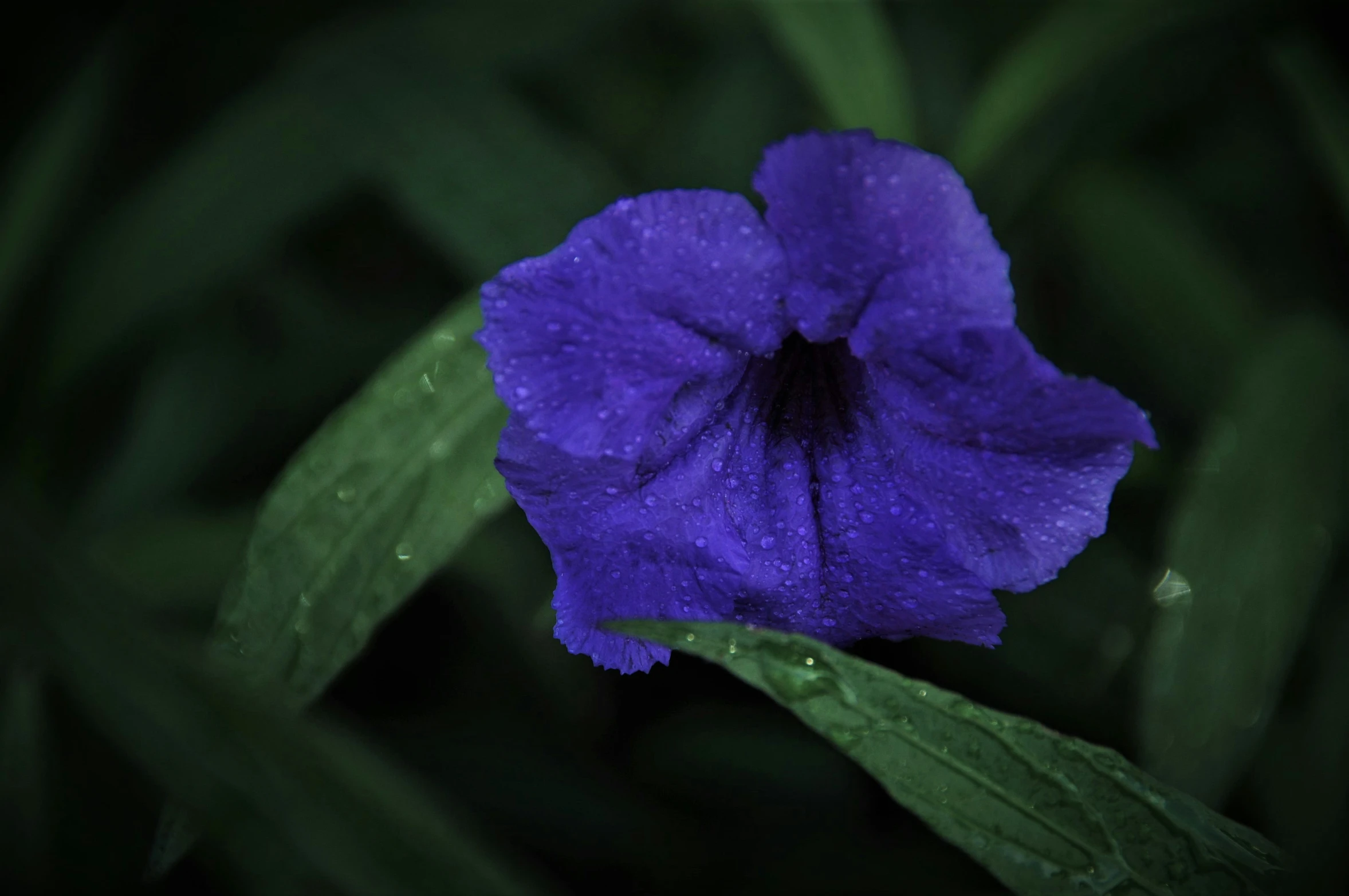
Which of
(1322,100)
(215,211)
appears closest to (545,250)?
(215,211)

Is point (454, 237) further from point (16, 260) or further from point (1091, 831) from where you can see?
point (1091, 831)

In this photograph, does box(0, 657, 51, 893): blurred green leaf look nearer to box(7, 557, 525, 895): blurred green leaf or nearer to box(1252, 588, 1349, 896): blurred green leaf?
box(7, 557, 525, 895): blurred green leaf

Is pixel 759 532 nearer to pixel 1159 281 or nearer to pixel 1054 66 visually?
pixel 1054 66

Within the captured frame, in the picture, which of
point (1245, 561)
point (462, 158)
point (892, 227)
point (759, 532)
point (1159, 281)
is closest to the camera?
point (892, 227)

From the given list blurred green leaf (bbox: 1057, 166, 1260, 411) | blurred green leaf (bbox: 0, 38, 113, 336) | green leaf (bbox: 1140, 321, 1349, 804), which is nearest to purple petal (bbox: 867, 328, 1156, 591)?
green leaf (bbox: 1140, 321, 1349, 804)

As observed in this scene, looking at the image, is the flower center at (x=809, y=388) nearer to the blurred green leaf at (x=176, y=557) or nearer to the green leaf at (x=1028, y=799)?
the green leaf at (x=1028, y=799)
